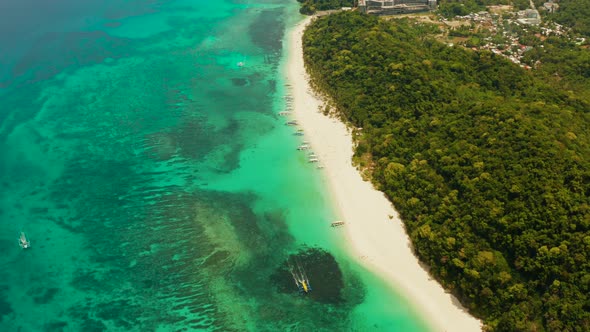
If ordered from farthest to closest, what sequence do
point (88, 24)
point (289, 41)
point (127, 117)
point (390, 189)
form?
1. point (88, 24)
2. point (289, 41)
3. point (127, 117)
4. point (390, 189)

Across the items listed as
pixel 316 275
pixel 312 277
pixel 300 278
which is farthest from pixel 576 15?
pixel 300 278

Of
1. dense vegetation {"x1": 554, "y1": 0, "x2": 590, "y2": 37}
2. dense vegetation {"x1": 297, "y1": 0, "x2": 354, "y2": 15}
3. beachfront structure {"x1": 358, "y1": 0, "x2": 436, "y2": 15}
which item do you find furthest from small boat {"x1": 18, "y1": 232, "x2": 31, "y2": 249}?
dense vegetation {"x1": 554, "y1": 0, "x2": 590, "y2": 37}

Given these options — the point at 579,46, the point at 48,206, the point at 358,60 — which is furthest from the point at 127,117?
the point at 579,46

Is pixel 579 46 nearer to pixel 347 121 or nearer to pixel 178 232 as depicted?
pixel 347 121

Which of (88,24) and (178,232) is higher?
(88,24)

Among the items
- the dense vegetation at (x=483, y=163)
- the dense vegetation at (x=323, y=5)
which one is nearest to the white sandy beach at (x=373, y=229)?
the dense vegetation at (x=483, y=163)

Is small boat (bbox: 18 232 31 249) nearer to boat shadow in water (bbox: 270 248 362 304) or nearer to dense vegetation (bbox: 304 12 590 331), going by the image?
boat shadow in water (bbox: 270 248 362 304)
